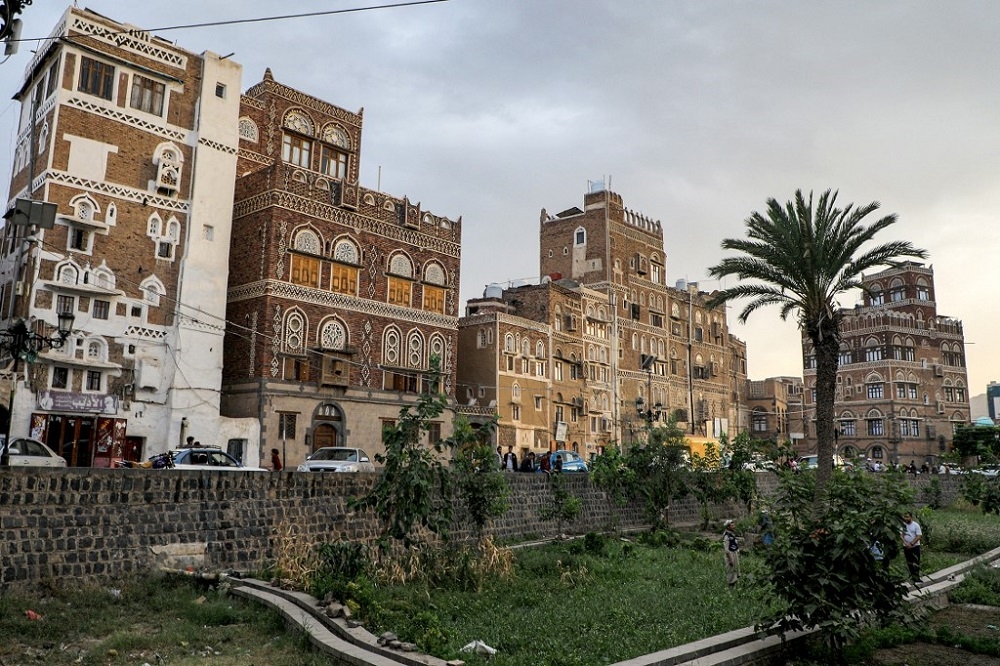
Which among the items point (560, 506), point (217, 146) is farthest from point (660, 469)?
point (217, 146)

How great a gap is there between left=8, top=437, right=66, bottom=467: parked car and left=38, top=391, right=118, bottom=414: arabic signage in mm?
7740

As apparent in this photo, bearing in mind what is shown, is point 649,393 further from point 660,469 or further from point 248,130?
point 248,130

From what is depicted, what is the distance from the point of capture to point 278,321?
1336 inches

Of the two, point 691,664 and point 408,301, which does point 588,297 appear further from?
point 691,664

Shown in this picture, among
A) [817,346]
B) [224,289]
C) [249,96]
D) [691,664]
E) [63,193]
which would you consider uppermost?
[249,96]

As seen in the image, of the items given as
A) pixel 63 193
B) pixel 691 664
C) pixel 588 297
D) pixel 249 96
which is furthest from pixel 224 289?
pixel 588 297

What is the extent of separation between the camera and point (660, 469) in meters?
28.1

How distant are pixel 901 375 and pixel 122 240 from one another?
73.5m

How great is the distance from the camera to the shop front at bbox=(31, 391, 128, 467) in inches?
1085

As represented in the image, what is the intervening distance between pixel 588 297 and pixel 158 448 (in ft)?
115

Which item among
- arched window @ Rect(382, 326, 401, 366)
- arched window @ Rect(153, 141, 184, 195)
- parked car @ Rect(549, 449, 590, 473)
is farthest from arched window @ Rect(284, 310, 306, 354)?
parked car @ Rect(549, 449, 590, 473)

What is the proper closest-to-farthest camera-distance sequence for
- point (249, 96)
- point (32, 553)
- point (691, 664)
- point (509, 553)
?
point (691, 664)
point (32, 553)
point (509, 553)
point (249, 96)

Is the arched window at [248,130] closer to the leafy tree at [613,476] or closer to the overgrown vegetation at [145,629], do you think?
the leafy tree at [613,476]

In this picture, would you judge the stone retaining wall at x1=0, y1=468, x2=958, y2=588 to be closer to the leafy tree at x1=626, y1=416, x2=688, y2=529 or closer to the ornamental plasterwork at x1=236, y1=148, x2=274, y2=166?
the leafy tree at x1=626, y1=416, x2=688, y2=529
